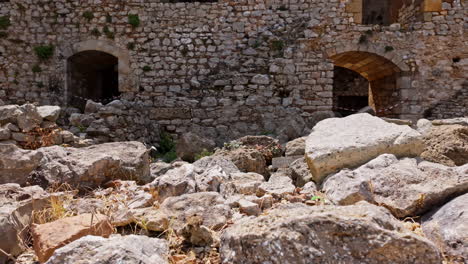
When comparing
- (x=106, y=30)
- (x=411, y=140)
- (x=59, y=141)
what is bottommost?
(x=59, y=141)

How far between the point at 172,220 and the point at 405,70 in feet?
26.6

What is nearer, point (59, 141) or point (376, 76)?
point (59, 141)

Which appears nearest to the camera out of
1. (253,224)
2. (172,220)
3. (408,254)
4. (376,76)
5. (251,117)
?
(408,254)

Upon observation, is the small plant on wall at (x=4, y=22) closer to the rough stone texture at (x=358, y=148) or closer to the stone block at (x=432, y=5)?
the rough stone texture at (x=358, y=148)

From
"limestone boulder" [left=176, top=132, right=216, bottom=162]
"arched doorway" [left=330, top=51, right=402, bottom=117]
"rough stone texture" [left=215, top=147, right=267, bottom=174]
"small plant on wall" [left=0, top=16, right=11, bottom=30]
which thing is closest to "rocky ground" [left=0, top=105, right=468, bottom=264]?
"rough stone texture" [left=215, top=147, right=267, bottom=174]

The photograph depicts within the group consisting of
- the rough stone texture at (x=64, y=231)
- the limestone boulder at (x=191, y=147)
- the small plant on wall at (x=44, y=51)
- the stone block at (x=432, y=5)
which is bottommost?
the limestone boulder at (x=191, y=147)

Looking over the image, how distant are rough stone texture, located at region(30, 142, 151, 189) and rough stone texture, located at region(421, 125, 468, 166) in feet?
9.76

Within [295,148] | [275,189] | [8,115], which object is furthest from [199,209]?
[8,115]

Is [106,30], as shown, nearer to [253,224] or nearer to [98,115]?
[98,115]

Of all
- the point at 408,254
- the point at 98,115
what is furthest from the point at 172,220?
the point at 98,115

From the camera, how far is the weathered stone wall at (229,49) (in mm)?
8797

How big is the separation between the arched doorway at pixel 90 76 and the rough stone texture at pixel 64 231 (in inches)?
296

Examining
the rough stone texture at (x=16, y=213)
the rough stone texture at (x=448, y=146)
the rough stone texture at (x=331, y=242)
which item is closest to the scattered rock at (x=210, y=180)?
the rough stone texture at (x=16, y=213)

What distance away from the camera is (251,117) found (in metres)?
8.67
